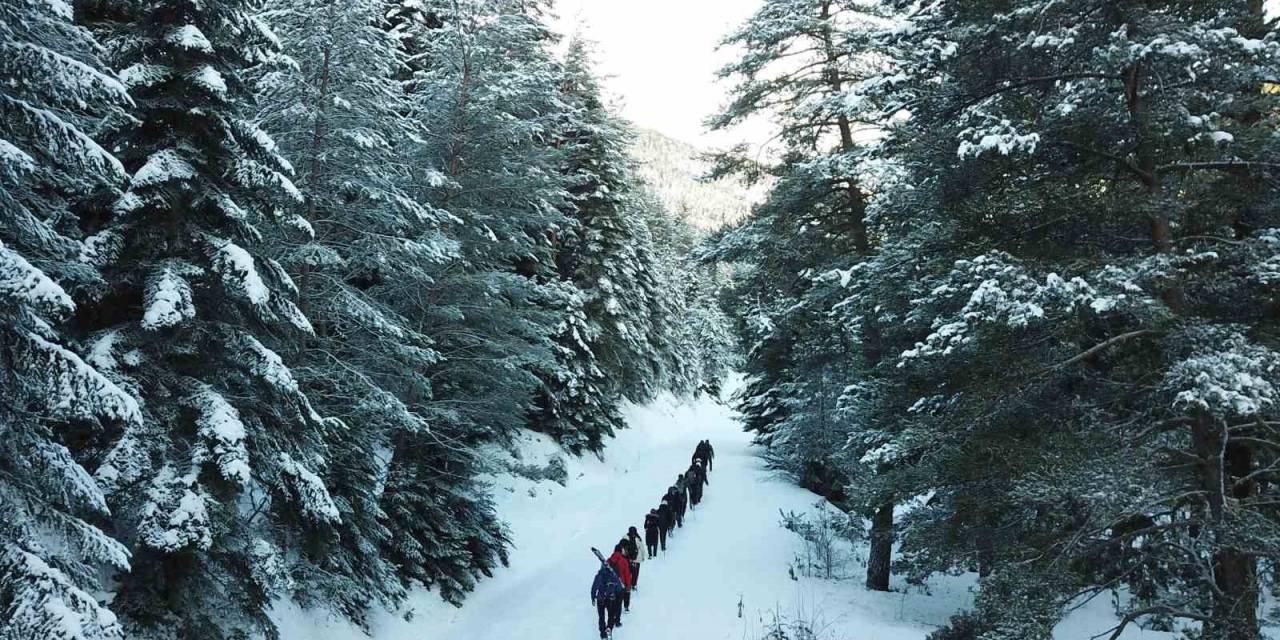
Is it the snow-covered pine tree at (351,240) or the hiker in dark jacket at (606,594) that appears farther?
the snow-covered pine tree at (351,240)

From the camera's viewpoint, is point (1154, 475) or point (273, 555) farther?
point (273, 555)

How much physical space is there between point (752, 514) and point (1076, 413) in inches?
539

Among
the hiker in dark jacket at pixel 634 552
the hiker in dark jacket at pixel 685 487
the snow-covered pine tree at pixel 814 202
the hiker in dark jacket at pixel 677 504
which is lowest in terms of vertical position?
the hiker in dark jacket at pixel 634 552

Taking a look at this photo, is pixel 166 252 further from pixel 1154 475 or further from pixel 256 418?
pixel 1154 475

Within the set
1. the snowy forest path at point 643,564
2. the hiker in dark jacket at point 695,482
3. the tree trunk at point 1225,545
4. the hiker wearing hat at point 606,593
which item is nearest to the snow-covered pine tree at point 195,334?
the hiker wearing hat at point 606,593

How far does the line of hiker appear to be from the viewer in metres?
10.6

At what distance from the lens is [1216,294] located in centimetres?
687

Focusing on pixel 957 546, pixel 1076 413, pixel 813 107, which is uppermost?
pixel 813 107

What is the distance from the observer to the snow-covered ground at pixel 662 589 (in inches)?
425

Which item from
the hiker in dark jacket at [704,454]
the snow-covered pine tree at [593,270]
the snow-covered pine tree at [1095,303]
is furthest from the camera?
the hiker in dark jacket at [704,454]

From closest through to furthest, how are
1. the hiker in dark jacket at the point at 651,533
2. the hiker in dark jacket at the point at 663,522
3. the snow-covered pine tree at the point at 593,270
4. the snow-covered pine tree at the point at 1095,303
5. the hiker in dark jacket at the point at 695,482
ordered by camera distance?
the snow-covered pine tree at the point at 1095,303
the hiker in dark jacket at the point at 651,533
the hiker in dark jacket at the point at 663,522
the hiker in dark jacket at the point at 695,482
the snow-covered pine tree at the point at 593,270

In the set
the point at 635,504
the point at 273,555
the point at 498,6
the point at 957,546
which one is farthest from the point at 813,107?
the point at 635,504

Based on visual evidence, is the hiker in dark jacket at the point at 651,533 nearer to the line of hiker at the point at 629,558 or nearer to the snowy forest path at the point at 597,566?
the line of hiker at the point at 629,558

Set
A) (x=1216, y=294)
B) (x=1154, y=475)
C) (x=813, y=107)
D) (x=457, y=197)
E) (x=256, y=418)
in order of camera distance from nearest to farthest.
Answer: (x=1154, y=475), (x=1216, y=294), (x=256, y=418), (x=813, y=107), (x=457, y=197)
